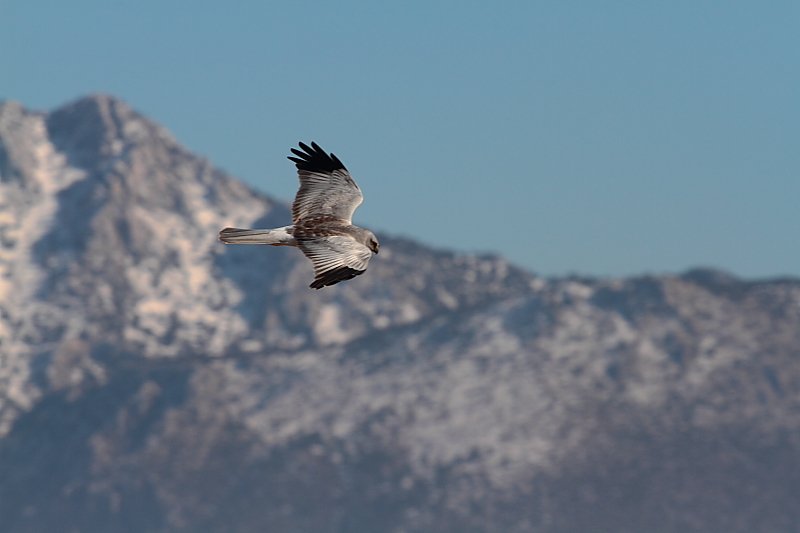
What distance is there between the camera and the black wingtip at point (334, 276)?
48.0m

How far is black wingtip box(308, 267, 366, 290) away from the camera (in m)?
48.0

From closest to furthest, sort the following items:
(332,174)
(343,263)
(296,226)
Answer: (343,263), (296,226), (332,174)

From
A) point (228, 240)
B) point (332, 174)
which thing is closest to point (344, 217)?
point (332, 174)

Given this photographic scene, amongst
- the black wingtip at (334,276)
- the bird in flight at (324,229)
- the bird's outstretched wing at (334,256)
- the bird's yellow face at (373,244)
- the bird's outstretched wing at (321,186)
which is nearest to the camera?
the black wingtip at (334,276)

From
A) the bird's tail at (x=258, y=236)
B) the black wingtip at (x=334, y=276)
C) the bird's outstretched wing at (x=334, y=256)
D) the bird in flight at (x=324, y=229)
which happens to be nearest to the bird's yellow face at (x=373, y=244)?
the bird in flight at (x=324, y=229)

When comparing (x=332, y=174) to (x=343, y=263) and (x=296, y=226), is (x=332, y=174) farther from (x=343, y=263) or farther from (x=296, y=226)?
(x=343, y=263)

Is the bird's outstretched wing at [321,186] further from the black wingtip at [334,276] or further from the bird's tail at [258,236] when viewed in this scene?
the black wingtip at [334,276]

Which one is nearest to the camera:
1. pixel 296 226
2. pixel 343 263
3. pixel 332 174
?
pixel 343 263

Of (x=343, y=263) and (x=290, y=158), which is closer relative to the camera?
(x=343, y=263)

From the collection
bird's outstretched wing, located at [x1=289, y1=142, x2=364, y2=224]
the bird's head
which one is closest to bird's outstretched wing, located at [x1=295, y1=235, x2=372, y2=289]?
the bird's head

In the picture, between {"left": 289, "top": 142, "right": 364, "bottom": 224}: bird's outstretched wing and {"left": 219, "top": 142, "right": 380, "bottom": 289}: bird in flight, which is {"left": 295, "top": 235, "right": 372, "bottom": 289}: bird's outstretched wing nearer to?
{"left": 219, "top": 142, "right": 380, "bottom": 289}: bird in flight

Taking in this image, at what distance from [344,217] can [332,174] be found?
276 centimetres

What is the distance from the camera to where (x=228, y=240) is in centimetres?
5147

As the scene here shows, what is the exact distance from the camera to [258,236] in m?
50.8
